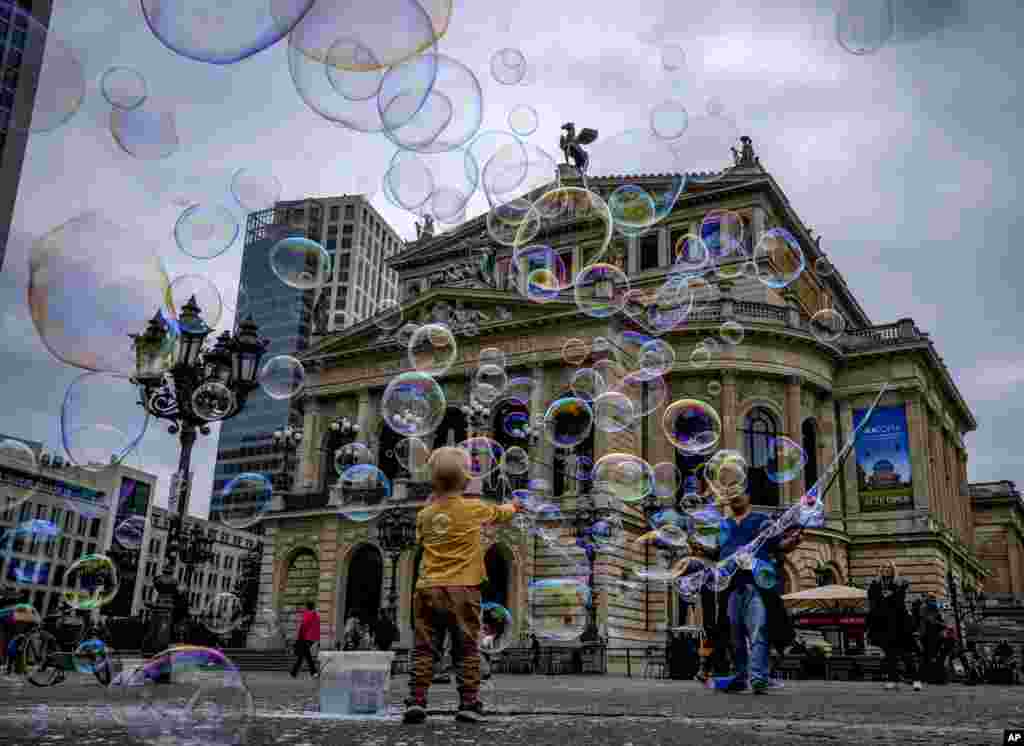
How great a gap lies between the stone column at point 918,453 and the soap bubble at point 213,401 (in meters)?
26.7

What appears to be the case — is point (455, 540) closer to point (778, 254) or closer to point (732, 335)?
point (778, 254)

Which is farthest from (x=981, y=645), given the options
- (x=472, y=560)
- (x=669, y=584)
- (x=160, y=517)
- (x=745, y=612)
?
(x=160, y=517)

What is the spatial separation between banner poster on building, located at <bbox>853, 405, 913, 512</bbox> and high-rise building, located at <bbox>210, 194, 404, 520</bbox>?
18968 millimetres

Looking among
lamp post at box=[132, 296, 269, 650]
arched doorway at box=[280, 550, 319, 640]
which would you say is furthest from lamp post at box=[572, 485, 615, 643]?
arched doorway at box=[280, 550, 319, 640]

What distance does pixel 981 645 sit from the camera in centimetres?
3052

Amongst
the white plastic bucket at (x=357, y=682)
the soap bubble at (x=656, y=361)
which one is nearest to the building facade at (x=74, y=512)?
the soap bubble at (x=656, y=361)

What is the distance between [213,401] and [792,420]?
2382 centimetres

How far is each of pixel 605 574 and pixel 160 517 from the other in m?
76.0

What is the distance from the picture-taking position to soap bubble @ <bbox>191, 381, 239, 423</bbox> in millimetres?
11680

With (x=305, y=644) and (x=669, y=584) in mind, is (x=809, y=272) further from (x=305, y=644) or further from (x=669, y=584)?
(x=305, y=644)

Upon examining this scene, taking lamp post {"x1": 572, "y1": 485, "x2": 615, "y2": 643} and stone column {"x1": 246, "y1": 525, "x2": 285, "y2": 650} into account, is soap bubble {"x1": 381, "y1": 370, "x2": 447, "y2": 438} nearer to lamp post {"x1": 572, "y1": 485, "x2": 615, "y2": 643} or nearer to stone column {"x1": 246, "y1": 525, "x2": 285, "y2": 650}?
lamp post {"x1": 572, "y1": 485, "x2": 615, "y2": 643}

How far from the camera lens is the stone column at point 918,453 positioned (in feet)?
104

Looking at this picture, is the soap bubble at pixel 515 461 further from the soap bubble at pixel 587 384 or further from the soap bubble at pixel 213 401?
the soap bubble at pixel 587 384

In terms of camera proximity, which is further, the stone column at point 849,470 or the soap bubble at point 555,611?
the stone column at point 849,470
